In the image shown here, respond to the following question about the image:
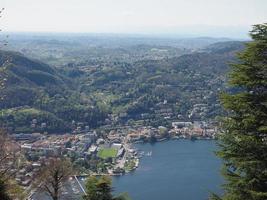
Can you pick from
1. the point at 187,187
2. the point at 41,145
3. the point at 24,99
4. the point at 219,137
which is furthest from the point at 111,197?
the point at 24,99

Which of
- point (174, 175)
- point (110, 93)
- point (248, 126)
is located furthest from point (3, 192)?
point (110, 93)

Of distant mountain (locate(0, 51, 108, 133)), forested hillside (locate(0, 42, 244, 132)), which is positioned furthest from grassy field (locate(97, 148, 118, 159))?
forested hillside (locate(0, 42, 244, 132))

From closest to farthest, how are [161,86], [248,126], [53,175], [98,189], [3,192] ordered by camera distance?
1. [248,126]
2. [3,192]
3. [98,189]
4. [53,175]
5. [161,86]

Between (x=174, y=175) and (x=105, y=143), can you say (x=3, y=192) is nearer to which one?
(x=174, y=175)

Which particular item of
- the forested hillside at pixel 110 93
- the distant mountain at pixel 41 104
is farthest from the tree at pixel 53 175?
the forested hillside at pixel 110 93

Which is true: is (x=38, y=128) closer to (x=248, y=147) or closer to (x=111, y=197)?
(x=111, y=197)

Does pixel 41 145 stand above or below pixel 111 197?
below
